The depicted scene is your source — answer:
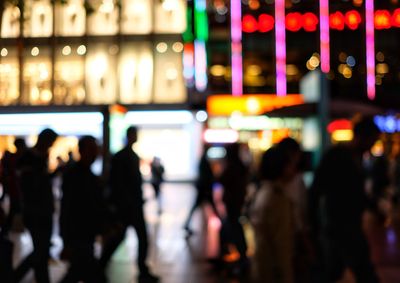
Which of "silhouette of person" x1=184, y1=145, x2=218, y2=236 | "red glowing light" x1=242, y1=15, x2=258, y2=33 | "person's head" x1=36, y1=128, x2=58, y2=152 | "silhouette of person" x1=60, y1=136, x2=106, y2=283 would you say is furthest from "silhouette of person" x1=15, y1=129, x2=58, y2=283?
"red glowing light" x1=242, y1=15, x2=258, y2=33

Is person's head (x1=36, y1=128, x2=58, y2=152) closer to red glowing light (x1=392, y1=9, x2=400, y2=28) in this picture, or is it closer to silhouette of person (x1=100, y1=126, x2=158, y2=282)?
silhouette of person (x1=100, y1=126, x2=158, y2=282)

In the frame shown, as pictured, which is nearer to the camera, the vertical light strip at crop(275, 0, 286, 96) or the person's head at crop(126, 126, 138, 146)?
the person's head at crop(126, 126, 138, 146)

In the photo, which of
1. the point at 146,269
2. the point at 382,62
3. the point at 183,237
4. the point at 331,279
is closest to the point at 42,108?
the point at 183,237

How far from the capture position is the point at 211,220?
17438 millimetres

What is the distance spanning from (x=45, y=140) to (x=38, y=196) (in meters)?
0.55

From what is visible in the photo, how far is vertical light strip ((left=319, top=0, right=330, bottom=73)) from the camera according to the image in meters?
56.0

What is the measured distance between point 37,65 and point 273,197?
2467 centimetres

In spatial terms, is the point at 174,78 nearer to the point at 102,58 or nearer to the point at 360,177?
the point at 102,58

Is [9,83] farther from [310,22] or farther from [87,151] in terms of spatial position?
[310,22]

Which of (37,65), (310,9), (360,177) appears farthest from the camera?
(310,9)

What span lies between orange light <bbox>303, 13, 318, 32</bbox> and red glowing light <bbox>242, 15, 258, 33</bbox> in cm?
394

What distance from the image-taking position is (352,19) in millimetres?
56438

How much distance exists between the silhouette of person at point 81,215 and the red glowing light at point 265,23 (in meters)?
49.2

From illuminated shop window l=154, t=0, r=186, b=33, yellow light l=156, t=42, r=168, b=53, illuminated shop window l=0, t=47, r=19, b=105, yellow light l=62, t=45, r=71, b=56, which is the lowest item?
illuminated shop window l=0, t=47, r=19, b=105
